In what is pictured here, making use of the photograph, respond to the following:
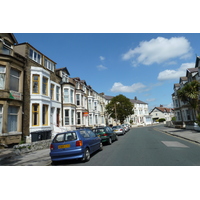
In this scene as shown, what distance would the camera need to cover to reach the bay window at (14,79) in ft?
43.6

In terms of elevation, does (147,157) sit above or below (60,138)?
below

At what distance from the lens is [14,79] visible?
13664mm

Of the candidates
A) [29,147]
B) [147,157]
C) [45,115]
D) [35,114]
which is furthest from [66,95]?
[147,157]

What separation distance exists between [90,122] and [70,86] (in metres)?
14.2

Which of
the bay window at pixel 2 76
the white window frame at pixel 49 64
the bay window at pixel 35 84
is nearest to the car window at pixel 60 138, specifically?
the bay window at pixel 2 76

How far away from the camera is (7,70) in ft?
41.3

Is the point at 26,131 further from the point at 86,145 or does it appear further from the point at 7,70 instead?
the point at 86,145

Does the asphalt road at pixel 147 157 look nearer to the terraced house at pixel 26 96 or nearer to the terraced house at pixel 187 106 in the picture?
the terraced house at pixel 26 96

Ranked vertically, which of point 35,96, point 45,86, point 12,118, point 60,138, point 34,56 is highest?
point 34,56

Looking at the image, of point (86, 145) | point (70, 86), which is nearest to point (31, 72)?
point (70, 86)

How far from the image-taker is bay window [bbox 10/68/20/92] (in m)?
13.3

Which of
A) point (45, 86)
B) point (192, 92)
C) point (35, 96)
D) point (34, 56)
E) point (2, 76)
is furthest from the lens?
point (192, 92)

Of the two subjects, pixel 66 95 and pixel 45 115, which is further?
pixel 66 95

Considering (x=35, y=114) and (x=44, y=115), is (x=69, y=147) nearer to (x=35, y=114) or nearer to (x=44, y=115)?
(x=35, y=114)
